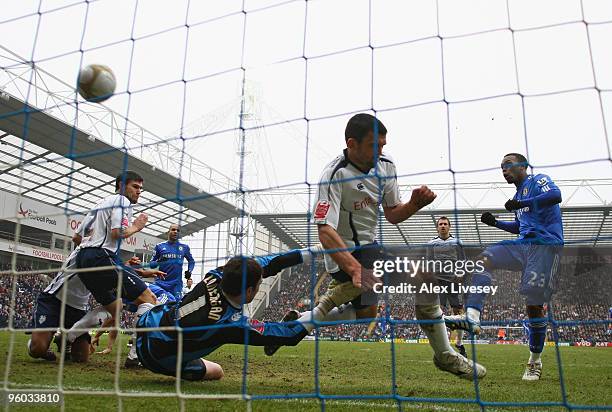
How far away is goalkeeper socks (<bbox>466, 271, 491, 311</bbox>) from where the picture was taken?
520cm

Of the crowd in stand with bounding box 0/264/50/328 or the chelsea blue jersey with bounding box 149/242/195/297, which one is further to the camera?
the crowd in stand with bounding box 0/264/50/328

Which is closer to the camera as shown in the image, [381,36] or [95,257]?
[381,36]

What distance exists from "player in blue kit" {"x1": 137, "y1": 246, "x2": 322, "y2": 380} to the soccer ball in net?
179 cm

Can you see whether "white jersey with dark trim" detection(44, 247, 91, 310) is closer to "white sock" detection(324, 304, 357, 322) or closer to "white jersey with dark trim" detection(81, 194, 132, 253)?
"white jersey with dark trim" detection(81, 194, 132, 253)

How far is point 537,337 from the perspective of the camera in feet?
16.5

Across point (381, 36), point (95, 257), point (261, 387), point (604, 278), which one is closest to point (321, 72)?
point (381, 36)

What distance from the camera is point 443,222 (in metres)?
7.59

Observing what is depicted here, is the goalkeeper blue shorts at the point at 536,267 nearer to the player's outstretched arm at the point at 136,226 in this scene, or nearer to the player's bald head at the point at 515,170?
the player's bald head at the point at 515,170

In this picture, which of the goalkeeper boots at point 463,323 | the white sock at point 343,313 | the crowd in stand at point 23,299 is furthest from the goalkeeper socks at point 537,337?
the crowd in stand at point 23,299

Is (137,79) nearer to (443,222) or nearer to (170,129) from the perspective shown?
(170,129)

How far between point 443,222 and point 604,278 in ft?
60.9

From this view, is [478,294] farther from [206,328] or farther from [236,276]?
[206,328]

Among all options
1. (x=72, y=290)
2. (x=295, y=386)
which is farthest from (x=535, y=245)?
(x=72, y=290)

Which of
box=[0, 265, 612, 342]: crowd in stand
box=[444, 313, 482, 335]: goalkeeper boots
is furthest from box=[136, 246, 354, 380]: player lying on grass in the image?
box=[0, 265, 612, 342]: crowd in stand
